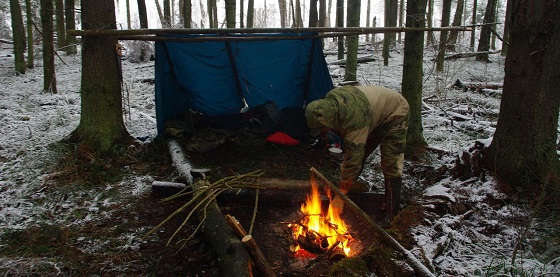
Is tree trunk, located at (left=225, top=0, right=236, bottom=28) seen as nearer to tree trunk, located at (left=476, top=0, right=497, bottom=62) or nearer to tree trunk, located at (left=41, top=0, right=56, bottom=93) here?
tree trunk, located at (left=41, top=0, right=56, bottom=93)

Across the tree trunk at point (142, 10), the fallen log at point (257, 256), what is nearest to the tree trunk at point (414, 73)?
the fallen log at point (257, 256)

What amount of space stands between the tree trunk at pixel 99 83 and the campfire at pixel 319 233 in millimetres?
3525

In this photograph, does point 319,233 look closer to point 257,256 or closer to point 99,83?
point 257,256

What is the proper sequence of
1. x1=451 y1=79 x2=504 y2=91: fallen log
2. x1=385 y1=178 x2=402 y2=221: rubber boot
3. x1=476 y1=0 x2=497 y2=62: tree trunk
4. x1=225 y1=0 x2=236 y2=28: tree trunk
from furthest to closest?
x1=476 y1=0 x2=497 y2=62: tree trunk < x1=225 y1=0 x2=236 y2=28: tree trunk < x1=451 y1=79 x2=504 y2=91: fallen log < x1=385 y1=178 x2=402 y2=221: rubber boot

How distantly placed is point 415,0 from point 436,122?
2.86m

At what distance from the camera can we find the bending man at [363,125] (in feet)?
11.1

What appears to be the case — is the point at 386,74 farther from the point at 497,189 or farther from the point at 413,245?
the point at 413,245

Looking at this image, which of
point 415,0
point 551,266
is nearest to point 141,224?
point 551,266

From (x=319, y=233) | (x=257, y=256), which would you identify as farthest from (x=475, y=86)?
(x=257, y=256)

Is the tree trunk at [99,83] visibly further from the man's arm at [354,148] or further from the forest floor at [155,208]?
the man's arm at [354,148]

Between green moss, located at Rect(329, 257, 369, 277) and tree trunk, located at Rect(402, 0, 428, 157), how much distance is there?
3299 millimetres

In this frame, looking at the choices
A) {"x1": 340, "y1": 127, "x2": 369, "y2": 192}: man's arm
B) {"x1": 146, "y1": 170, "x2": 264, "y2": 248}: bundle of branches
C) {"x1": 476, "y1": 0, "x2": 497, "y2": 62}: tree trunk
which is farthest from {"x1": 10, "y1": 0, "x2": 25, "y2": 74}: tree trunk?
{"x1": 476, "y1": 0, "x2": 497, "y2": 62}: tree trunk

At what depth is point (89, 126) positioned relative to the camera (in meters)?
5.55

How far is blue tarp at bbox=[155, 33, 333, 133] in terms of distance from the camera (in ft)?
22.1
